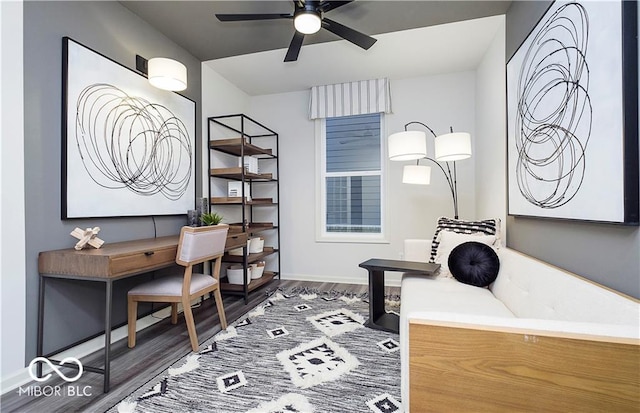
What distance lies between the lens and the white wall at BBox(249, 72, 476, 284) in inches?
139

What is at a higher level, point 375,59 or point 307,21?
point 375,59

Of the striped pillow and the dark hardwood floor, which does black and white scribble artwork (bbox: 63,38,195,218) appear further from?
the striped pillow

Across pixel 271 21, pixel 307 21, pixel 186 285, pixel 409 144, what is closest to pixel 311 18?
pixel 307 21

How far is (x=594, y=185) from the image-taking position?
1296 millimetres

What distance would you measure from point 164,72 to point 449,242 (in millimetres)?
2726

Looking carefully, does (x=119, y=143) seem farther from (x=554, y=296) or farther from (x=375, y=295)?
(x=554, y=296)

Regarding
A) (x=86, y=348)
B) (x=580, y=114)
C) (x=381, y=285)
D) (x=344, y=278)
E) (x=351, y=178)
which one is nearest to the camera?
(x=580, y=114)

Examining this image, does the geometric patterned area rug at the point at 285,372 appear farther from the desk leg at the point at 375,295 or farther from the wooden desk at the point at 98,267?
the wooden desk at the point at 98,267

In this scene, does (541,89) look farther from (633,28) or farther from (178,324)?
(178,324)

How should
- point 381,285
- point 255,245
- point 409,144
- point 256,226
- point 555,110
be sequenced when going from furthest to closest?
point 256,226, point 255,245, point 381,285, point 409,144, point 555,110

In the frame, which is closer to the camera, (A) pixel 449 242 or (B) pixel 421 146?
(B) pixel 421 146

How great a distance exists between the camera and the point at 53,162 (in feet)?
6.04

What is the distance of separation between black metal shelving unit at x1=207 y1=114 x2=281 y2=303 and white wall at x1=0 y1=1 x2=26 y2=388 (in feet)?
5.61

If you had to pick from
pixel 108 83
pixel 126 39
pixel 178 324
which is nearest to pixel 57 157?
pixel 108 83
